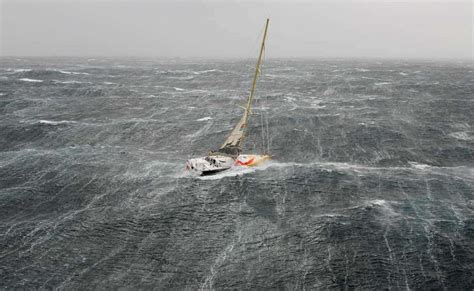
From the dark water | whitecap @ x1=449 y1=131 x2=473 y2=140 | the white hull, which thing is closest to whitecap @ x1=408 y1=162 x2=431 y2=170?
the dark water

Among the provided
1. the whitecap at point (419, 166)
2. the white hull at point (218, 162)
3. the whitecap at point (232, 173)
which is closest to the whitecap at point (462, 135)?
the whitecap at point (419, 166)

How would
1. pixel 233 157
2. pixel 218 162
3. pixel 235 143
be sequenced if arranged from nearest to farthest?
pixel 218 162
pixel 233 157
pixel 235 143

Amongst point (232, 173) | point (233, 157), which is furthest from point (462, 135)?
point (232, 173)

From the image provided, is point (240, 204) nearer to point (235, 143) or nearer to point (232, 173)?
point (232, 173)

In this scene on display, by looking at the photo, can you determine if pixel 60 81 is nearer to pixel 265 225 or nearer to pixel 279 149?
pixel 279 149

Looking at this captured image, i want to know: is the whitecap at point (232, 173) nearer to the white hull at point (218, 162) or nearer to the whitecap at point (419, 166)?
the white hull at point (218, 162)

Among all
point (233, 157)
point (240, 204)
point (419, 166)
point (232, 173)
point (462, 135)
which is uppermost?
point (462, 135)

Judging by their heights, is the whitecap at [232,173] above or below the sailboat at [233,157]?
below

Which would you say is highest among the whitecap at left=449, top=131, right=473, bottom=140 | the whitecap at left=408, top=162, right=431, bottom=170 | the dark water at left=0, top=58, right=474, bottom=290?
the whitecap at left=449, top=131, right=473, bottom=140

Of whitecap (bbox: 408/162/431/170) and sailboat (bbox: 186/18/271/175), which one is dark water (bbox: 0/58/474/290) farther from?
sailboat (bbox: 186/18/271/175)
